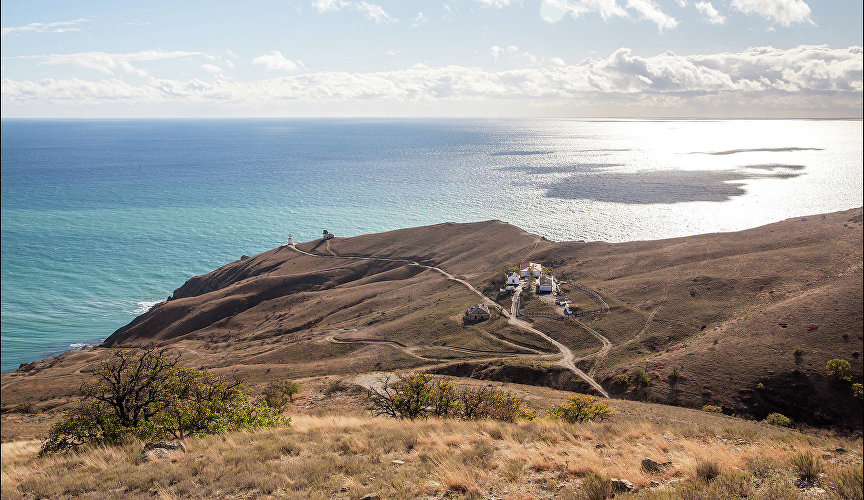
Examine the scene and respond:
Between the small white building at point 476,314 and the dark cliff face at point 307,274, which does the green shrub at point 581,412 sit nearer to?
the small white building at point 476,314

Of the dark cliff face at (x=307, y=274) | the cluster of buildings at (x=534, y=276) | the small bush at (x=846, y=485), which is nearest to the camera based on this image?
the small bush at (x=846, y=485)

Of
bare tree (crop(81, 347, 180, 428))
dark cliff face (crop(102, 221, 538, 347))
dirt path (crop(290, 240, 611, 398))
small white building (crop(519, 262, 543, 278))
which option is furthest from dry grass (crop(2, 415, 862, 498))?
dark cliff face (crop(102, 221, 538, 347))

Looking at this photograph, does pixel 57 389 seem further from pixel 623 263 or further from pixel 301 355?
pixel 623 263

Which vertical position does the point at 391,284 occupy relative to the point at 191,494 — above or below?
below

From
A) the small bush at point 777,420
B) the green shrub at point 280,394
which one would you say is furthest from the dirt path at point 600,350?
the green shrub at point 280,394

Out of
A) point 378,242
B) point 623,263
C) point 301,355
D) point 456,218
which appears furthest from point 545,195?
point 301,355

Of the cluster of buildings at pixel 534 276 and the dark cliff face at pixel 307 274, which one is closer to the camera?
the cluster of buildings at pixel 534 276

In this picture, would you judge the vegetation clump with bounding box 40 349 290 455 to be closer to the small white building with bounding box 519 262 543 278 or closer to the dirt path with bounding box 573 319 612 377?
the dirt path with bounding box 573 319 612 377
